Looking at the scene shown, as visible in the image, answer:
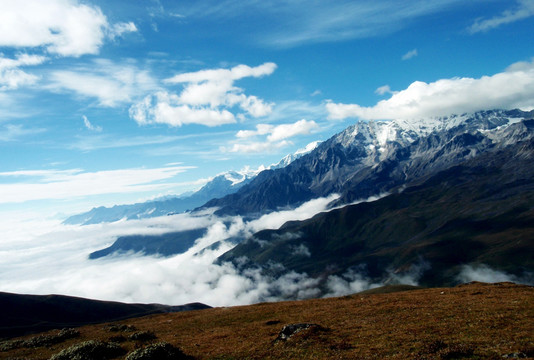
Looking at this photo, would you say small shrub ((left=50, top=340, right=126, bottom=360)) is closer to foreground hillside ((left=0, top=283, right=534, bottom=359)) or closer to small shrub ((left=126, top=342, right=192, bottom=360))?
foreground hillside ((left=0, top=283, right=534, bottom=359))

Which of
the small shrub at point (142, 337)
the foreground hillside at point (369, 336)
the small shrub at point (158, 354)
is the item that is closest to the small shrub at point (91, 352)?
the foreground hillside at point (369, 336)

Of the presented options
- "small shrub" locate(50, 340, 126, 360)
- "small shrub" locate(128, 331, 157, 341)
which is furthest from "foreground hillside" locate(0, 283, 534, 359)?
"small shrub" locate(50, 340, 126, 360)

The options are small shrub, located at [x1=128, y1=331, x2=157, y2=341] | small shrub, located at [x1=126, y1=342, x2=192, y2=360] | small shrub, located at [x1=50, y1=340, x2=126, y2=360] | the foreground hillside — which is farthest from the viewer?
small shrub, located at [x1=128, y1=331, x2=157, y2=341]

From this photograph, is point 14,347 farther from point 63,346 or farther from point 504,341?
point 504,341

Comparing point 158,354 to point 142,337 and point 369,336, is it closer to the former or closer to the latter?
point 142,337

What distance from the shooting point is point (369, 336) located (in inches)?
1374

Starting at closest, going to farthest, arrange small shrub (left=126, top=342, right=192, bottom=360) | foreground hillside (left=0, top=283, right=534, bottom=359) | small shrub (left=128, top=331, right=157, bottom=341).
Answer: foreground hillside (left=0, top=283, right=534, bottom=359) → small shrub (left=126, top=342, right=192, bottom=360) → small shrub (left=128, top=331, right=157, bottom=341)

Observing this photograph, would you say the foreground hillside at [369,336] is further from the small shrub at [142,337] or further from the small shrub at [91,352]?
the small shrub at [91,352]

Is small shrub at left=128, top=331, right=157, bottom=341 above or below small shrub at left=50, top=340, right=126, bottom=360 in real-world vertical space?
below

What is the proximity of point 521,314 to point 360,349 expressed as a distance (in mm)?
21611

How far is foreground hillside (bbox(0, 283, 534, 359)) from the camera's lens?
2823cm

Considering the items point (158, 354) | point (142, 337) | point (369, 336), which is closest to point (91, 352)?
point (158, 354)

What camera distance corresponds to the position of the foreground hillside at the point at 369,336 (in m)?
28.2

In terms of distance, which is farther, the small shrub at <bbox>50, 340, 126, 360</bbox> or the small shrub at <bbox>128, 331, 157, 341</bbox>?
the small shrub at <bbox>128, 331, 157, 341</bbox>
